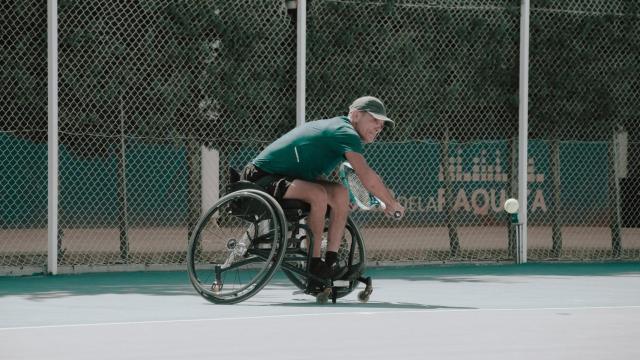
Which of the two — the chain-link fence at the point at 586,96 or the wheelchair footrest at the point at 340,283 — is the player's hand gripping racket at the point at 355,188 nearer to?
the wheelchair footrest at the point at 340,283

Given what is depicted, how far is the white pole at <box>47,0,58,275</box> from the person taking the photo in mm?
12180

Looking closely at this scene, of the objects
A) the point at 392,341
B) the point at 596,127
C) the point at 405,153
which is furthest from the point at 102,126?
the point at 392,341

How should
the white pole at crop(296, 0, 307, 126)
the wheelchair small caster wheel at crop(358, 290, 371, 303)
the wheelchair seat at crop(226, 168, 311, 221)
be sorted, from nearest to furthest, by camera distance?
the wheelchair seat at crop(226, 168, 311, 221) < the wheelchair small caster wheel at crop(358, 290, 371, 303) < the white pole at crop(296, 0, 307, 126)

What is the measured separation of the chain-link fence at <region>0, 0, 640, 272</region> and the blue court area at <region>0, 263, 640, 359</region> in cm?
218

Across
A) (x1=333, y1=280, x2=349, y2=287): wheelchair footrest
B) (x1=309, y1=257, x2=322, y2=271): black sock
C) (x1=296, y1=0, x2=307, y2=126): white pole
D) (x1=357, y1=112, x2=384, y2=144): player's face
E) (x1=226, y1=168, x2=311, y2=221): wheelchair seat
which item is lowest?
(x1=333, y1=280, x2=349, y2=287): wheelchair footrest

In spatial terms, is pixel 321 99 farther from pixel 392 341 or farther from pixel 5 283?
pixel 392 341

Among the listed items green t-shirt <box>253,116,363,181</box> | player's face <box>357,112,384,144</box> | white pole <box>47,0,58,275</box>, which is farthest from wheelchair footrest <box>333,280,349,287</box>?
white pole <box>47,0,58,275</box>

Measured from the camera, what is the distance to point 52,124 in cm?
1216

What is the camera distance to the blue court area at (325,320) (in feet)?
22.8

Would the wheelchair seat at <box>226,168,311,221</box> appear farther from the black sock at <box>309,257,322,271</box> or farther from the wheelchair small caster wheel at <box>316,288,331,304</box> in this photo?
the wheelchair small caster wheel at <box>316,288,331,304</box>

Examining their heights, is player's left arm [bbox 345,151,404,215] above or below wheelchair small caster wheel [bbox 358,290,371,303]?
above

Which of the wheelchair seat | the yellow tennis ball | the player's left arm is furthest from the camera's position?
the yellow tennis ball

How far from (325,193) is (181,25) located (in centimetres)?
482

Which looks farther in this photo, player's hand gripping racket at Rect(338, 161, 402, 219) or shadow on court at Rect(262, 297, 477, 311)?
player's hand gripping racket at Rect(338, 161, 402, 219)
